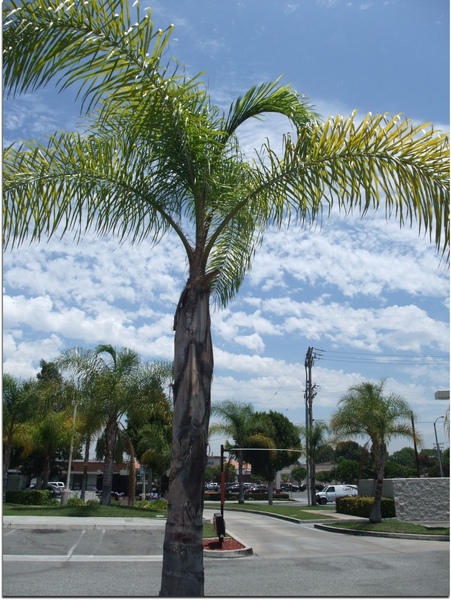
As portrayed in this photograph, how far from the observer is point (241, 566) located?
1367 centimetres

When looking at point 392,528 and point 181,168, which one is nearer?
point 181,168

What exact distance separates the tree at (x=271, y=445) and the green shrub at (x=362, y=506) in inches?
442

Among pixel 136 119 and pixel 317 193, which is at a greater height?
pixel 136 119

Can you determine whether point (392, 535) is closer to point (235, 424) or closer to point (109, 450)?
point (109, 450)

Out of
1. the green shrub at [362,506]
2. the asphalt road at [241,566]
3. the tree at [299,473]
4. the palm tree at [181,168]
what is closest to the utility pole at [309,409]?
the green shrub at [362,506]

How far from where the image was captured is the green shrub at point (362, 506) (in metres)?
27.5

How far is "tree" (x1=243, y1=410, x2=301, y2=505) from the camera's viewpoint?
44.9m

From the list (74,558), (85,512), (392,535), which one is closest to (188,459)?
(74,558)

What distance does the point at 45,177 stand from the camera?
695 cm

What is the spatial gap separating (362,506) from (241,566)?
54.6 ft

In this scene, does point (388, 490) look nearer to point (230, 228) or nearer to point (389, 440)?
point (389, 440)

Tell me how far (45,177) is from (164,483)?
4277 cm

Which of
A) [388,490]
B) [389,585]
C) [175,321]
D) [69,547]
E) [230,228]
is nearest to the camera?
[175,321]

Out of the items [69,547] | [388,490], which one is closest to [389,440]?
[388,490]
